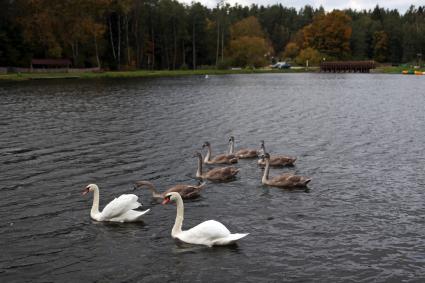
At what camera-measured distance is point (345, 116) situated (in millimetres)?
48750

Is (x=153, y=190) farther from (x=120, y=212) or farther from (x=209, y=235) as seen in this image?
(x=209, y=235)

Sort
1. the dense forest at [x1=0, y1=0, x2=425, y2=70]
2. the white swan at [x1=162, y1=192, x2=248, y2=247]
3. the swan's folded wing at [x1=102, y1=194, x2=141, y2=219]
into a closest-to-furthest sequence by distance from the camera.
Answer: the white swan at [x1=162, y1=192, x2=248, y2=247], the swan's folded wing at [x1=102, y1=194, x2=141, y2=219], the dense forest at [x1=0, y1=0, x2=425, y2=70]

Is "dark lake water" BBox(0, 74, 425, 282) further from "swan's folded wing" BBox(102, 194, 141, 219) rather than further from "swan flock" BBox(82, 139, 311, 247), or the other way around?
"swan's folded wing" BBox(102, 194, 141, 219)

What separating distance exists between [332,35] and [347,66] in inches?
957

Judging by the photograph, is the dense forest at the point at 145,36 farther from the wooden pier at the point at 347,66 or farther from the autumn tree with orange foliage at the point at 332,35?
the wooden pier at the point at 347,66

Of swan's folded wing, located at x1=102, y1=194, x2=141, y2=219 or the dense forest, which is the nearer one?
swan's folded wing, located at x1=102, y1=194, x2=141, y2=219

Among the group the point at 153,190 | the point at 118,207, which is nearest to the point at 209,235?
the point at 118,207

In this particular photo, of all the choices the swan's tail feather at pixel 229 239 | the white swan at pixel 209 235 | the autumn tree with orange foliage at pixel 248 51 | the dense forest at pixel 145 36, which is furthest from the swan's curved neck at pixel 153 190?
the autumn tree with orange foliage at pixel 248 51

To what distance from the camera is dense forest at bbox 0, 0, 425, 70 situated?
119 metres

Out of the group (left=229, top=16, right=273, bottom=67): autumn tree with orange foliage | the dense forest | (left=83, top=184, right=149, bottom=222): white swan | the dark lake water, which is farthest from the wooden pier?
(left=83, top=184, right=149, bottom=222): white swan

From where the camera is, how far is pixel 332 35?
19112cm

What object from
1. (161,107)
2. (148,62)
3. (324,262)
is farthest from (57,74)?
(324,262)

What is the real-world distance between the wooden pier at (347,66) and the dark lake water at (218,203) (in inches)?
5062

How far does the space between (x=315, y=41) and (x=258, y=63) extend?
3169 cm
